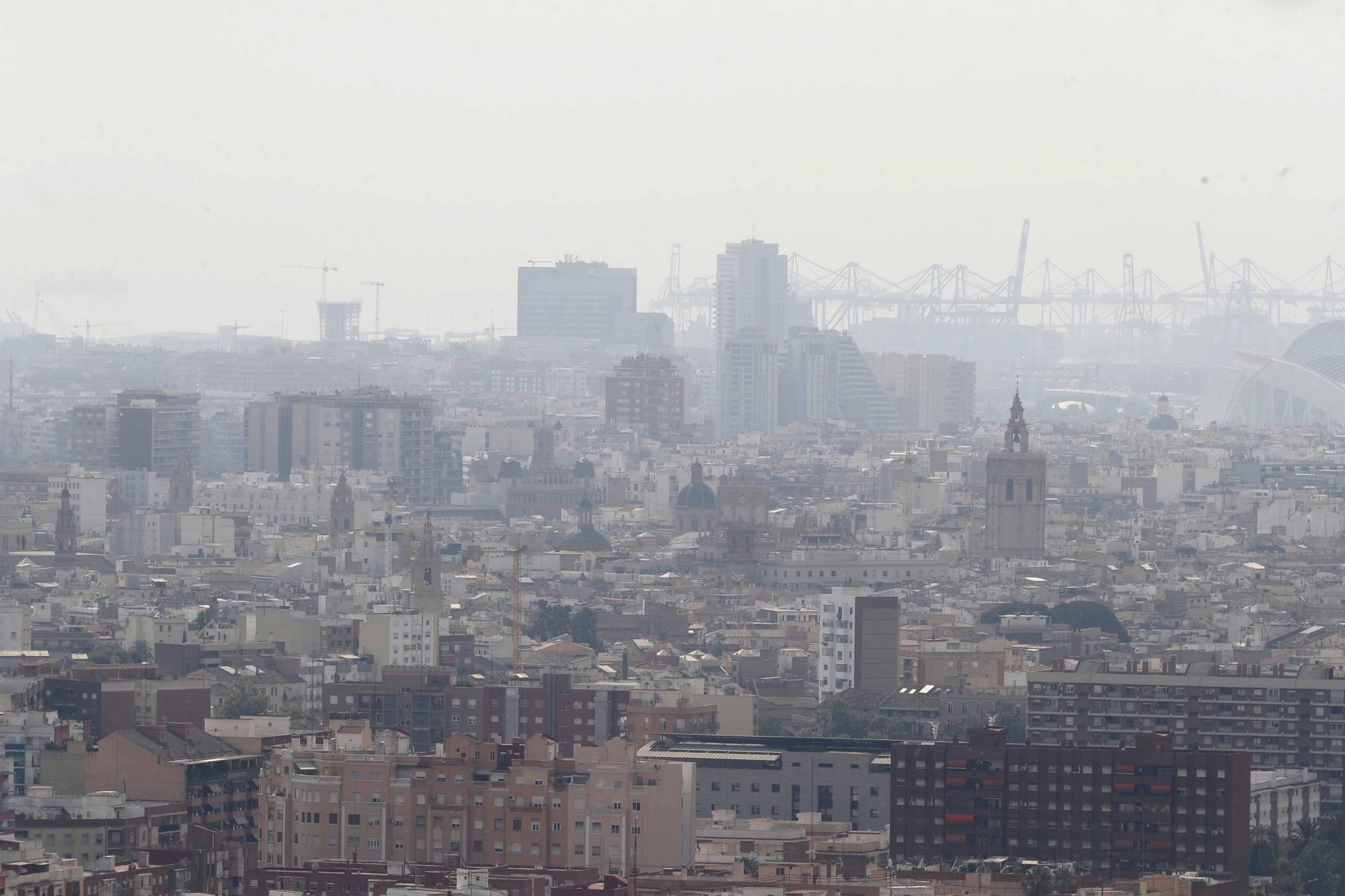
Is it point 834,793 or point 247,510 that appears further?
point 247,510

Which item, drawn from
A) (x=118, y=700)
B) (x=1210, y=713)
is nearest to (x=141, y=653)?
(x=118, y=700)

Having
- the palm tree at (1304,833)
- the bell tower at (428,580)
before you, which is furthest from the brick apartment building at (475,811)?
the bell tower at (428,580)

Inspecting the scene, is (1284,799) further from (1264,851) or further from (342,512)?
(342,512)

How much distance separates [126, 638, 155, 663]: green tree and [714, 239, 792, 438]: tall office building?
9669 centimetres

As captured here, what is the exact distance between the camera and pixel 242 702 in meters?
50.4

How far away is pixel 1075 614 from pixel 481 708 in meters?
24.4

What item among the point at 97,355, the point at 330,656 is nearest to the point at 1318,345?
the point at 97,355

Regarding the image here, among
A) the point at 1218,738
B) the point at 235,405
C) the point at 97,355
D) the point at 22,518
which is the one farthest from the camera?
the point at 97,355

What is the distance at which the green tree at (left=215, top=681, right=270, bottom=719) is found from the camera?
4888cm

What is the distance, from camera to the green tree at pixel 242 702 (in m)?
48.9

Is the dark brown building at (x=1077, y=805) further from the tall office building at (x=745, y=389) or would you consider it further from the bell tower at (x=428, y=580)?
the tall office building at (x=745, y=389)

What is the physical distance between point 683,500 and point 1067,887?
222 feet

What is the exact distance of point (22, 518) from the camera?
316ft

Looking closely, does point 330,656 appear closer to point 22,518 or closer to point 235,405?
point 22,518
